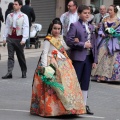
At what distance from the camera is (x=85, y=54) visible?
8867 mm

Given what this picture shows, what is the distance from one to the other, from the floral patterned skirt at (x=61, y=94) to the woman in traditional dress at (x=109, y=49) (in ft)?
14.2

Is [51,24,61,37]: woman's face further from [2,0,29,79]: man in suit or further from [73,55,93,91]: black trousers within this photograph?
[2,0,29,79]: man in suit

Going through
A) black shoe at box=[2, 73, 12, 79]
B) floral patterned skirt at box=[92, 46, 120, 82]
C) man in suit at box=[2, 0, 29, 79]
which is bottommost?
black shoe at box=[2, 73, 12, 79]

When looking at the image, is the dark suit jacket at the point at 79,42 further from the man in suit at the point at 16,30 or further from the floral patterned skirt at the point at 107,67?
the floral patterned skirt at the point at 107,67

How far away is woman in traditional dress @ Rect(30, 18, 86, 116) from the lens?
8492 mm

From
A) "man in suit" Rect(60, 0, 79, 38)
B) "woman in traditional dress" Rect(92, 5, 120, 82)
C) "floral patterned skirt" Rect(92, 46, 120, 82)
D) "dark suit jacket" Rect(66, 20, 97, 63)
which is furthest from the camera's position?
"man in suit" Rect(60, 0, 79, 38)

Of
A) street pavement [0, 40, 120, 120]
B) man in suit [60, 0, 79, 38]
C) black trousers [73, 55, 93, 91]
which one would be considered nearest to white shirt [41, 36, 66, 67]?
black trousers [73, 55, 93, 91]

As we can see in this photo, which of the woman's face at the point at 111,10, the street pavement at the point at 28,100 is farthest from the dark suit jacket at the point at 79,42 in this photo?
the woman's face at the point at 111,10

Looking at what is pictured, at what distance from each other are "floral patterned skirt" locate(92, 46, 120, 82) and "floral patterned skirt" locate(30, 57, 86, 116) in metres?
4.44

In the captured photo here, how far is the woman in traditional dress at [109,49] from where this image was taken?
12867 millimetres

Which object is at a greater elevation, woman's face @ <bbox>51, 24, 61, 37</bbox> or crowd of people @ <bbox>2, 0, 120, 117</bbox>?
woman's face @ <bbox>51, 24, 61, 37</bbox>

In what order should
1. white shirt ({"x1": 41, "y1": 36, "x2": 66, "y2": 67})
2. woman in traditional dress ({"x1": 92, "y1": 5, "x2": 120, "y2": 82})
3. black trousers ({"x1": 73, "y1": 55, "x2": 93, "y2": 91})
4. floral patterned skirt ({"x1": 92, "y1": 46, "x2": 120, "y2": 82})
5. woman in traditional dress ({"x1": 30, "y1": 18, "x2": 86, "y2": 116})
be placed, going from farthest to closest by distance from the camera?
floral patterned skirt ({"x1": 92, "y1": 46, "x2": 120, "y2": 82}) → woman in traditional dress ({"x1": 92, "y1": 5, "x2": 120, "y2": 82}) → black trousers ({"x1": 73, "y1": 55, "x2": 93, "y2": 91}) → white shirt ({"x1": 41, "y1": 36, "x2": 66, "y2": 67}) → woman in traditional dress ({"x1": 30, "y1": 18, "x2": 86, "y2": 116})

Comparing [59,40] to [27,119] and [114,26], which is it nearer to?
[27,119]

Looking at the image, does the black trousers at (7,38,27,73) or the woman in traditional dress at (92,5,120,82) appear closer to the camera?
the black trousers at (7,38,27,73)
